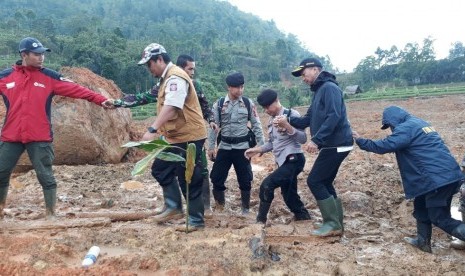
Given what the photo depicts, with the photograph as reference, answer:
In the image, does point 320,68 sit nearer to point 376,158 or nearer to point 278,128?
point 278,128

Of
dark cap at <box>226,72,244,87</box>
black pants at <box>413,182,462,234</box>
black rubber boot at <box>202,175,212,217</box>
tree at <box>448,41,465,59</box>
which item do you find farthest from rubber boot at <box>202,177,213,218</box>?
tree at <box>448,41,465,59</box>

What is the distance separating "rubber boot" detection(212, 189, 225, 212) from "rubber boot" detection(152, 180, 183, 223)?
121 centimetres

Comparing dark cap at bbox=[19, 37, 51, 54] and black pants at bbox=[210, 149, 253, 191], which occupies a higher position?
dark cap at bbox=[19, 37, 51, 54]

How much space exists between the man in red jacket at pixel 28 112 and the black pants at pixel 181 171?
110 cm

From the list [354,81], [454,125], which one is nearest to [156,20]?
[354,81]

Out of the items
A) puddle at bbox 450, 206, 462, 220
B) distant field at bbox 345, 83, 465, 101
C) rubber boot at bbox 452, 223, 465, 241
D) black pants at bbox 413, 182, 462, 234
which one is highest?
black pants at bbox 413, 182, 462, 234

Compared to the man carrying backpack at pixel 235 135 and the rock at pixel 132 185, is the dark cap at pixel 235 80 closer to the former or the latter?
the man carrying backpack at pixel 235 135

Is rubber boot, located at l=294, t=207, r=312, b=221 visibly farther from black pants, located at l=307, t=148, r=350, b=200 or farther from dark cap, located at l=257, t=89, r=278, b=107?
dark cap, located at l=257, t=89, r=278, b=107

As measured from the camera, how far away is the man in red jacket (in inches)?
171

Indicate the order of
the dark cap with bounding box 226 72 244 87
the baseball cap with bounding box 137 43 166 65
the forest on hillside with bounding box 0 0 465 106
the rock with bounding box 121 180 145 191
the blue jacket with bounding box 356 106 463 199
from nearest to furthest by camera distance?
the blue jacket with bounding box 356 106 463 199
the baseball cap with bounding box 137 43 166 65
the dark cap with bounding box 226 72 244 87
the rock with bounding box 121 180 145 191
the forest on hillside with bounding box 0 0 465 106

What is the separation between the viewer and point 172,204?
4512mm

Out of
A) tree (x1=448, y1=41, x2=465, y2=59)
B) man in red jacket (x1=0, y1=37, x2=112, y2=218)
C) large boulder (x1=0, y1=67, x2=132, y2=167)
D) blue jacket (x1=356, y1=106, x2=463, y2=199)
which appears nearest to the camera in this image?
blue jacket (x1=356, y1=106, x2=463, y2=199)

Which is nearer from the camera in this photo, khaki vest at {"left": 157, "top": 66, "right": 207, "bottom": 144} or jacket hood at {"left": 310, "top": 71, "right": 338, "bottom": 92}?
khaki vest at {"left": 157, "top": 66, "right": 207, "bottom": 144}

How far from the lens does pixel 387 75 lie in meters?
56.9
